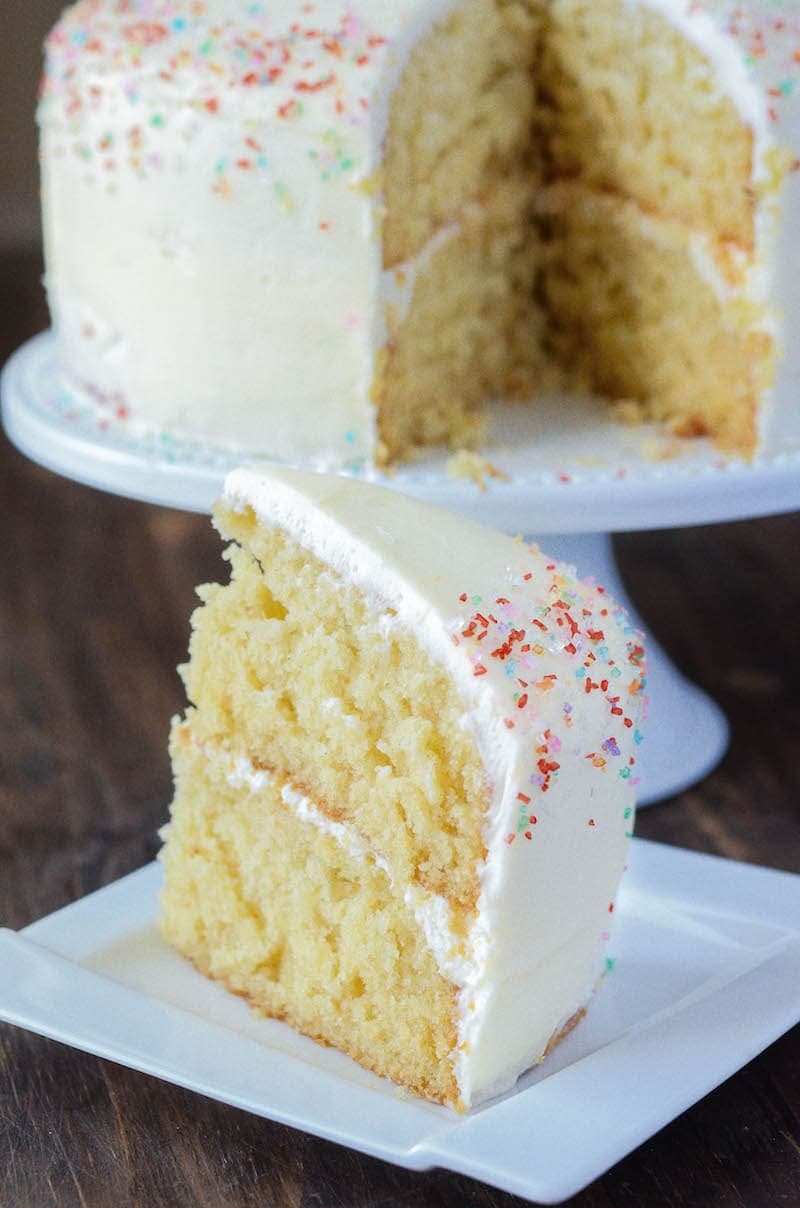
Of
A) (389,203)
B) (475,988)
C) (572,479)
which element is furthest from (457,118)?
(475,988)

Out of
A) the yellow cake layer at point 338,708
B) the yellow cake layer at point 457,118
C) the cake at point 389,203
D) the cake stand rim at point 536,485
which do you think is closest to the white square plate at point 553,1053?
the yellow cake layer at point 338,708

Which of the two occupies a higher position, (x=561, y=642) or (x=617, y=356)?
(x=561, y=642)

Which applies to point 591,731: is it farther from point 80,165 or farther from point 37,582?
point 37,582

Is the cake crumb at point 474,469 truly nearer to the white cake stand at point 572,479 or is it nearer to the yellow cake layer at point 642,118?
the white cake stand at point 572,479

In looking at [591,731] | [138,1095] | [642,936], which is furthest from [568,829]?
[138,1095]

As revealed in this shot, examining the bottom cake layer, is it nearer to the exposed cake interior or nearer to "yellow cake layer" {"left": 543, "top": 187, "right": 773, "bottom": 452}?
the exposed cake interior

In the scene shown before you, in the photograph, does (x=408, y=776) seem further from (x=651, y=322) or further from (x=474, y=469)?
(x=651, y=322)

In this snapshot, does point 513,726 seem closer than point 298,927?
Yes
